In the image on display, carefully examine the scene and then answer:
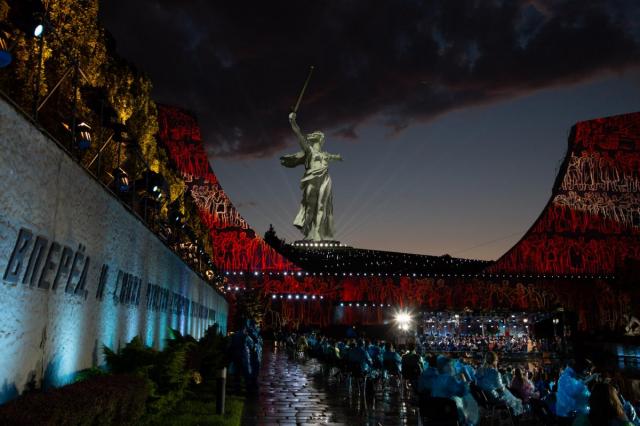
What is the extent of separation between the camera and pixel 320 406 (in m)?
10.7

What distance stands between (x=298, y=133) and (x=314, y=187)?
4.65 m

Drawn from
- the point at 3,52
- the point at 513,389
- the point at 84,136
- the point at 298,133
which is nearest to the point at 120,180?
the point at 84,136

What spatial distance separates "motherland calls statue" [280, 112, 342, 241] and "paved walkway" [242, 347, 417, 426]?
31.8 metres

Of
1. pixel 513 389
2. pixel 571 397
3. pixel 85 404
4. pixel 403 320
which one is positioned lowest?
pixel 85 404

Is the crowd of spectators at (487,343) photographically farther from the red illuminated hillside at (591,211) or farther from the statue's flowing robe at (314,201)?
the statue's flowing robe at (314,201)

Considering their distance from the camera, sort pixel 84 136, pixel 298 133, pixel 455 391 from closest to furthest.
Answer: pixel 455 391
pixel 84 136
pixel 298 133

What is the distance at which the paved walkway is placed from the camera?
9156mm

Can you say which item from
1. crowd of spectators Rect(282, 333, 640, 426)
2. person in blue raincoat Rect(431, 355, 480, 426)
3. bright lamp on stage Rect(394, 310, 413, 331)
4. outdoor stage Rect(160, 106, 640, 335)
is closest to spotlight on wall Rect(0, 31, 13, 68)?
crowd of spectators Rect(282, 333, 640, 426)

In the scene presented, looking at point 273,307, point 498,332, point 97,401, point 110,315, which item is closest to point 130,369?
point 110,315

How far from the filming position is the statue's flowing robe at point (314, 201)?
4706 cm

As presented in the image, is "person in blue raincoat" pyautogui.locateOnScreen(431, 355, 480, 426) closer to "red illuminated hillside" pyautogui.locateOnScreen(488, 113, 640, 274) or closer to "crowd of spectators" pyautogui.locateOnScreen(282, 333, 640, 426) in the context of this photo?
"crowd of spectators" pyautogui.locateOnScreen(282, 333, 640, 426)

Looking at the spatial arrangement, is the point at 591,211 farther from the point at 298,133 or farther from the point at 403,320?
the point at 298,133

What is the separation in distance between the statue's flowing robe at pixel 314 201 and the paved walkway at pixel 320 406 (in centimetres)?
3172

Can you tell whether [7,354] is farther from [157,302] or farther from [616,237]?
[616,237]
